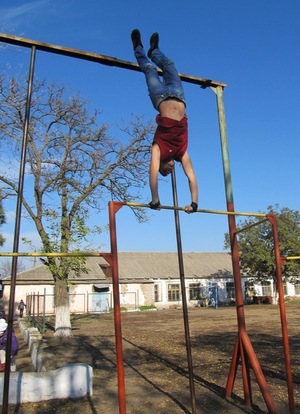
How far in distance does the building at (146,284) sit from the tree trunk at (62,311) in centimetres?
1132

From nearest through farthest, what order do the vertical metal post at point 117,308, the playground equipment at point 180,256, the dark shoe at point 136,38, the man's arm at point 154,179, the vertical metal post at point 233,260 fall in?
the vertical metal post at point 117,308
the playground equipment at point 180,256
the man's arm at point 154,179
the dark shoe at point 136,38
the vertical metal post at point 233,260

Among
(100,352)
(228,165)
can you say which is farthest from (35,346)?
(228,165)

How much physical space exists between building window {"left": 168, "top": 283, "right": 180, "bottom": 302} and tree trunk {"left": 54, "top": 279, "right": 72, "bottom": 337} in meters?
19.2

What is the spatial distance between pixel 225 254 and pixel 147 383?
120ft

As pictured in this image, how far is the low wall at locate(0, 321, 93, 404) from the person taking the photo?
570cm

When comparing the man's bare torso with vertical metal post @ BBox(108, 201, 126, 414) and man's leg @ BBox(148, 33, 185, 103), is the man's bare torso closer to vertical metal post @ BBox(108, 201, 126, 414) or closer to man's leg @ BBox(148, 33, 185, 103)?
man's leg @ BBox(148, 33, 185, 103)

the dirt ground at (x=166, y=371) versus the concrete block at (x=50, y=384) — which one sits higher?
the concrete block at (x=50, y=384)

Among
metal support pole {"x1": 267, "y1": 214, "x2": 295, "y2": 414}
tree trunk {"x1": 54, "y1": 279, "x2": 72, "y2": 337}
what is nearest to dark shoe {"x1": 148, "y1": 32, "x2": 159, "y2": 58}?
metal support pole {"x1": 267, "y1": 214, "x2": 295, "y2": 414}

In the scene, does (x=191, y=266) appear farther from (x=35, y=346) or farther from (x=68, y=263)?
(x=35, y=346)

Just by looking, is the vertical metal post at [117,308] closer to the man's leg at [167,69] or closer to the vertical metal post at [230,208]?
the man's leg at [167,69]

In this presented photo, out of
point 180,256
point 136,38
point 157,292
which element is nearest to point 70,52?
point 136,38

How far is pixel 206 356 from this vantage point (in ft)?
31.2

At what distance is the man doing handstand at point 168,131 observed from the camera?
4086mm

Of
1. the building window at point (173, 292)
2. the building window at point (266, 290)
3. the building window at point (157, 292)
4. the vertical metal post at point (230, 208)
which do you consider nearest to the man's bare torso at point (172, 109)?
the vertical metal post at point (230, 208)
